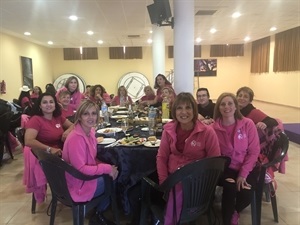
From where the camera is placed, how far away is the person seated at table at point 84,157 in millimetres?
1641

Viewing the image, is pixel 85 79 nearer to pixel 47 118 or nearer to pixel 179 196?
pixel 47 118

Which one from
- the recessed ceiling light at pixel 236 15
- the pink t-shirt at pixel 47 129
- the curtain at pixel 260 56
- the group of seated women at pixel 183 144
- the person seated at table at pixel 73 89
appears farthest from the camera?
the curtain at pixel 260 56

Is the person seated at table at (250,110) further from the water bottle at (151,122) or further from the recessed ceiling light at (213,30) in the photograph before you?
the recessed ceiling light at (213,30)

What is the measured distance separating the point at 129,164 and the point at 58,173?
58 centimetres

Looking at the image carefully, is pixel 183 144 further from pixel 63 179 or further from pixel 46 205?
pixel 46 205

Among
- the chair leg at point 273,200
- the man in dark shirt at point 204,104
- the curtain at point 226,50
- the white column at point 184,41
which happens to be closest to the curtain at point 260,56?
the curtain at point 226,50

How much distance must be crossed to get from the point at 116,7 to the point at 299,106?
703 centimetres

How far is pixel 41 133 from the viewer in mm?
2283

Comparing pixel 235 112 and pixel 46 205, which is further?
pixel 46 205

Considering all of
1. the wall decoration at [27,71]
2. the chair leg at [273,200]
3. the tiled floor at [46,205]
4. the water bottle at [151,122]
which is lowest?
the tiled floor at [46,205]

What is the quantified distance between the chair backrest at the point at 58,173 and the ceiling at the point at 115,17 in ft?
13.0

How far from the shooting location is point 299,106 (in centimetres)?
855

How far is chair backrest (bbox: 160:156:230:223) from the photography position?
139 centimetres

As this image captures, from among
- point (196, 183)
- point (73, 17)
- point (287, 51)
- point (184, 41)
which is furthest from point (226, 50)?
point (196, 183)
